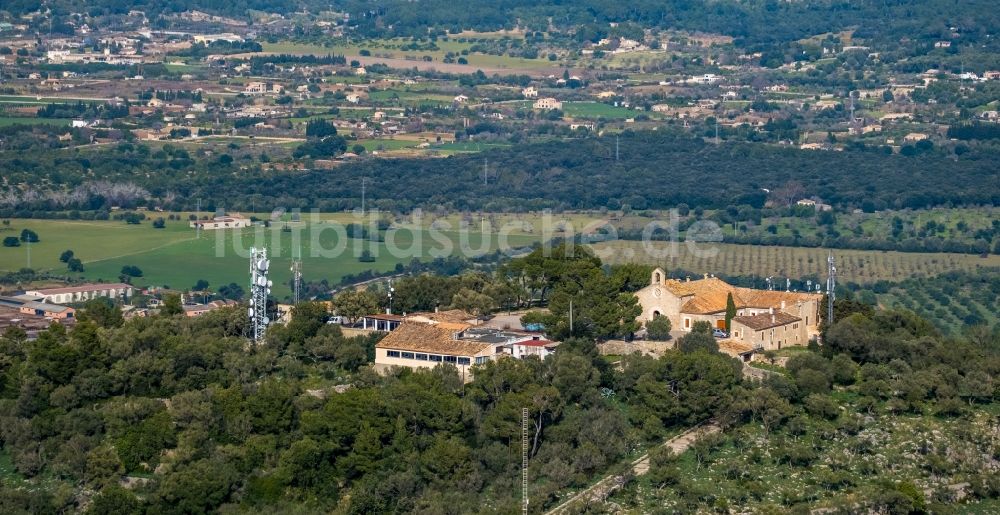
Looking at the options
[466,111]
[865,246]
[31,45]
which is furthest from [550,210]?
[31,45]

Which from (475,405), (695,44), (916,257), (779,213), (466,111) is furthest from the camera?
(695,44)

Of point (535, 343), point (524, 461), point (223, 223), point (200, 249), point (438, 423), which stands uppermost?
point (535, 343)

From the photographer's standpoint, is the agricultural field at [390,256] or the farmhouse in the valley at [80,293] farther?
the agricultural field at [390,256]

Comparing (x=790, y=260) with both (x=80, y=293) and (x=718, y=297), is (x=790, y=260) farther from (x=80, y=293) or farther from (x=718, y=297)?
(x=718, y=297)

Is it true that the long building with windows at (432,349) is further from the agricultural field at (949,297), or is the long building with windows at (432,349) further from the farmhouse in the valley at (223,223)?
the farmhouse in the valley at (223,223)

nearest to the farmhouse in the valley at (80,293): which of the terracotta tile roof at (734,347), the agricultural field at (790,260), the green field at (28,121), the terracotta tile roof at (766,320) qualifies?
the agricultural field at (790,260)

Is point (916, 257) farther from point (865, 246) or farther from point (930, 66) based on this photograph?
point (930, 66)

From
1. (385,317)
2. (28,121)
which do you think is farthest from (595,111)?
(385,317)
